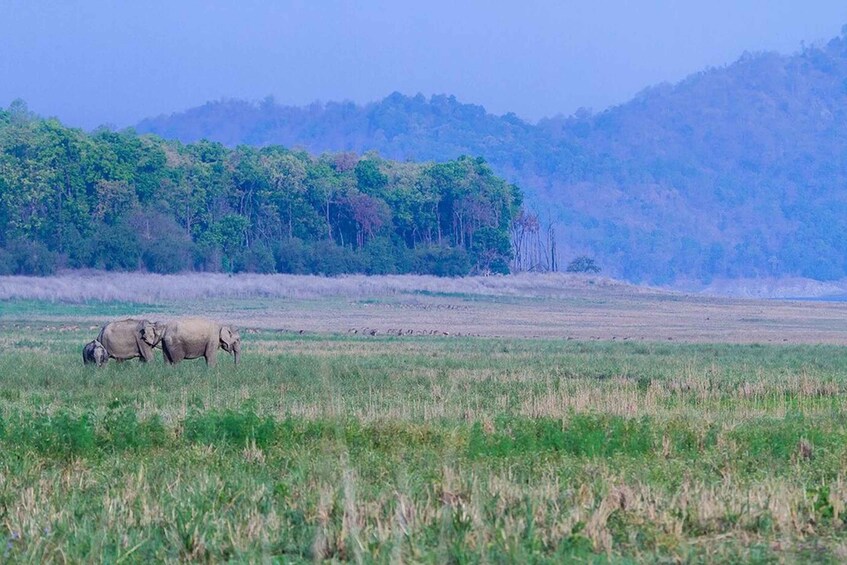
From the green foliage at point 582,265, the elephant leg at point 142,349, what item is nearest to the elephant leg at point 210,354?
the elephant leg at point 142,349

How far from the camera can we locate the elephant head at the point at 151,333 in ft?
87.6

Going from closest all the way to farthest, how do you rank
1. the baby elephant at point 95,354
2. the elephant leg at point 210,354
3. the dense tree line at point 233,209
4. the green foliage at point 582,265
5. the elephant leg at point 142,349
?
the baby elephant at point 95,354 → the elephant leg at point 142,349 → the elephant leg at point 210,354 → the dense tree line at point 233,209 → the green foliage at point 582,265

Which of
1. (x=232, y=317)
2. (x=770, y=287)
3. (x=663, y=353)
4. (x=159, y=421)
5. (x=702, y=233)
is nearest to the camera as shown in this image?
(x=159, y=421)

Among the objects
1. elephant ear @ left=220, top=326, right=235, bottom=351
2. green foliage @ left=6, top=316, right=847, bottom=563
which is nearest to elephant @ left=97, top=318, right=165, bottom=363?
elephant ear @ left=220, top=326, right=235, bottom=351

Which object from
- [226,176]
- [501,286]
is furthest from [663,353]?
[226,176]

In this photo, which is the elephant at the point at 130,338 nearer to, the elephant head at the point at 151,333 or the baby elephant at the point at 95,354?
the elephant head at the point at 151,333

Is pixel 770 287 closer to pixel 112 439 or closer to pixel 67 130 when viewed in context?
pixel 67 130

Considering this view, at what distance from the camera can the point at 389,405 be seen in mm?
19094

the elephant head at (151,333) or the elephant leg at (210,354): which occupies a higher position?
the elephant head at (151,333)

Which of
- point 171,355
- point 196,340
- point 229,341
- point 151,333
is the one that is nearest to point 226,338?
point 229,341

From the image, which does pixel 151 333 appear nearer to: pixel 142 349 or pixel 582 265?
pixel 142 349

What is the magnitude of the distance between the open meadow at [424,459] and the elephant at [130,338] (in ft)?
3.17

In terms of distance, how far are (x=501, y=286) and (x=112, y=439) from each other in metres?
79.9

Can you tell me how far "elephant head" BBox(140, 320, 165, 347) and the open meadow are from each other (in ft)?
3.04
